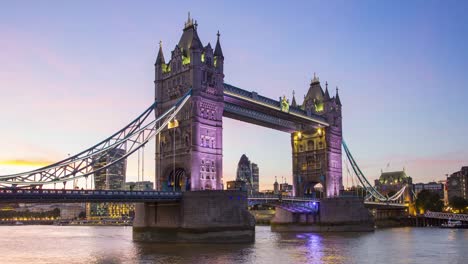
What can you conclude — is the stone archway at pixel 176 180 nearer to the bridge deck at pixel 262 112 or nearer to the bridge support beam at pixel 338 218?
the bridge deck at pixel 262 112

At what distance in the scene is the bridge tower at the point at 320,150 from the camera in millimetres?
92875

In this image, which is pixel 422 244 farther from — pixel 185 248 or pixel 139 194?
pixel 139 194

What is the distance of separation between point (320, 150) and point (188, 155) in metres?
35.5

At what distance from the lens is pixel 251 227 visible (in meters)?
59.0

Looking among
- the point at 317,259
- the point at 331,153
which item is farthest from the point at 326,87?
the point at 317,259

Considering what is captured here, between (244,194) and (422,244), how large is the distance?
19.7 m

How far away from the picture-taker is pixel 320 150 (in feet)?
307

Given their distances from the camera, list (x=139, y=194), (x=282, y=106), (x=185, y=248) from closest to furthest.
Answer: (x=185, y=248)
(x=139, y=194)
(x=282, y=106)

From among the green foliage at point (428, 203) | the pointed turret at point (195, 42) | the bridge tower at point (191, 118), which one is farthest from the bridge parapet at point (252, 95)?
the green foliage at point (428, 203)

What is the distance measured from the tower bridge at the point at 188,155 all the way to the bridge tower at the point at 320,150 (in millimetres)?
8284

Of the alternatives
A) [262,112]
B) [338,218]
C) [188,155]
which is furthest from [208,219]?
[338,218]

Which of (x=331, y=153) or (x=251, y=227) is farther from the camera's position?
(x=331, y=153)

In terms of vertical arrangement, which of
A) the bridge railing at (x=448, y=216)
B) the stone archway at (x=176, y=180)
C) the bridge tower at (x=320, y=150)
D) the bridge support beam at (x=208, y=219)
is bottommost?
the bridge railing at (x=448, y=216)

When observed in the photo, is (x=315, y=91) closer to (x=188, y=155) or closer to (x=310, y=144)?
(x=310, y=144)
